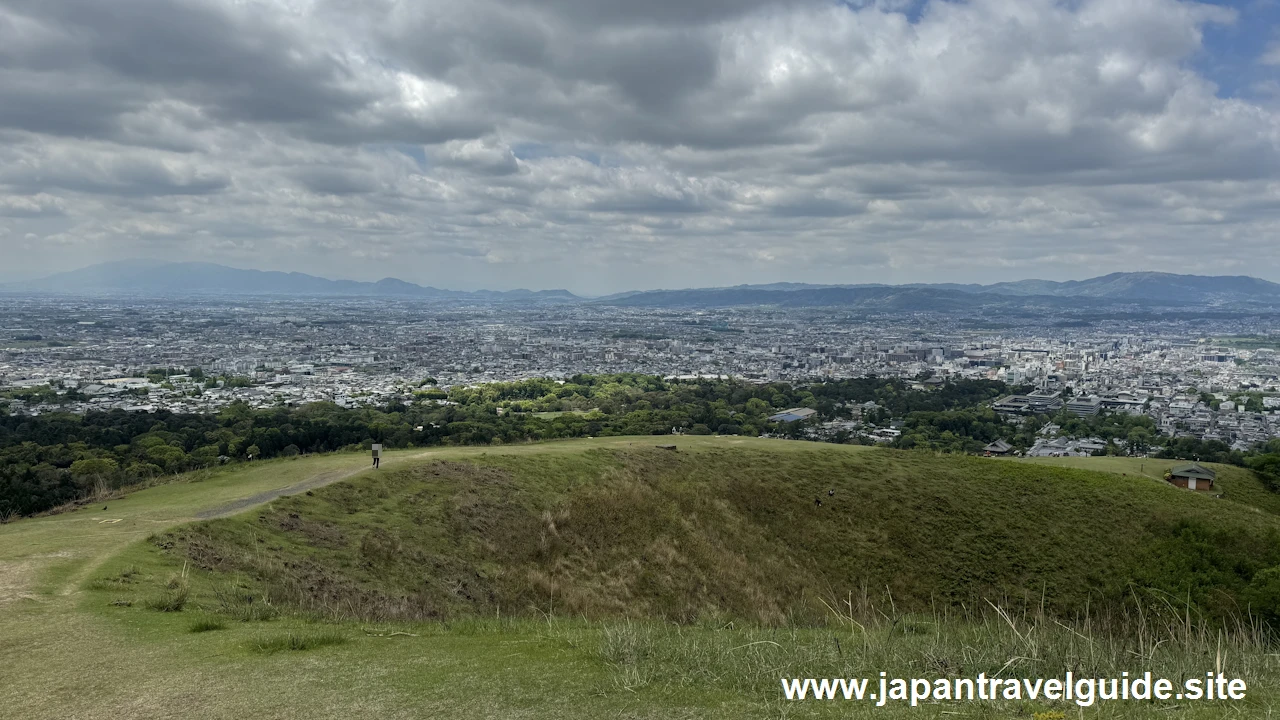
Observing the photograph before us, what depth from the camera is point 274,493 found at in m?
19.2

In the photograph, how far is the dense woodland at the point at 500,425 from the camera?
104 ft

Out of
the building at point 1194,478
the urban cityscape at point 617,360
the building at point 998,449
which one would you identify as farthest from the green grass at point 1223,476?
the urban cityscape at point 617,360

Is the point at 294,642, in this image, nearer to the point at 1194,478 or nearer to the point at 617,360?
the point at 1194,478

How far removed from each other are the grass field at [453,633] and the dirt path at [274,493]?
0.27m

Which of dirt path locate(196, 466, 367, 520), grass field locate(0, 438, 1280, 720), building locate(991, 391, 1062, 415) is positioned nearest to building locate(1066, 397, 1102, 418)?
building locate(991, 391, 1062, 415)

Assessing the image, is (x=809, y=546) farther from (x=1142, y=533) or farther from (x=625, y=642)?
(x=625, y=642)

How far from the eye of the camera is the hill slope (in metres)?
16.2

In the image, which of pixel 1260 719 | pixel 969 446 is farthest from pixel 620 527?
pixel 969 446

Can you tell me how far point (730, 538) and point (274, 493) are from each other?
551 inches

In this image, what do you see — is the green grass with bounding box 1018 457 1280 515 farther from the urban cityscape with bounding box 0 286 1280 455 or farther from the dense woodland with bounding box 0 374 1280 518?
the urban cityscape with bounding box 0 286 1280 455

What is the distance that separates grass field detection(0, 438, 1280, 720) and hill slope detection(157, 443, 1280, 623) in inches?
5.6

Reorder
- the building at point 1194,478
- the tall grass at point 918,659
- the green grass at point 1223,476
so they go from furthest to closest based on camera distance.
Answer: the building at point 1194,478, the green grass at point 1223,476, the tall grass at point 918,659

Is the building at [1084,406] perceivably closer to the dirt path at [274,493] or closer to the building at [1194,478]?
the building at [1194,478]

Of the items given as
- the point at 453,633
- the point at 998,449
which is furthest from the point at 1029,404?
the point at 453,633
